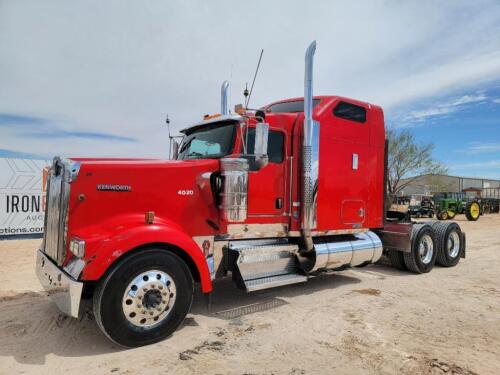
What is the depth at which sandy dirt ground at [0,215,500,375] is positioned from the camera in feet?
11.5

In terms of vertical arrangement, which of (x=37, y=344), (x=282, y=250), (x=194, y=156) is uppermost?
(x=194, y=156)

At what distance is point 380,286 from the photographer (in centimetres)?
655

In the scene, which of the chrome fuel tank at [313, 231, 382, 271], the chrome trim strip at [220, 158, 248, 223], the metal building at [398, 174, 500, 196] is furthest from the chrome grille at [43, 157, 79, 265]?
the metal building at [398, 174, 500, 196]

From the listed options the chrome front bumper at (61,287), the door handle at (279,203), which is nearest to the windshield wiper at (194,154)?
the door handle at (279,203)

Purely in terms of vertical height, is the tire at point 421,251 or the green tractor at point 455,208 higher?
the green tractor at point 455,208

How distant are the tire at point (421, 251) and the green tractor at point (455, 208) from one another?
800 inches

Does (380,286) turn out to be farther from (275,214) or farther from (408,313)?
(275,214)

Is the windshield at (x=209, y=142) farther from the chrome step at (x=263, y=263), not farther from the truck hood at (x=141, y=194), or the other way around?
the chrome step at (x=263, y=263)

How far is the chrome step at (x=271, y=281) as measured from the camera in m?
4.94

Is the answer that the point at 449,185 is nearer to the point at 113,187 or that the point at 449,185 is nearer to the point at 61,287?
the point at 113,187

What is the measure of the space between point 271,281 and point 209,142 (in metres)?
2.15

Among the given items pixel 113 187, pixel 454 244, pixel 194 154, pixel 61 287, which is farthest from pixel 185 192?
pixel 454 244

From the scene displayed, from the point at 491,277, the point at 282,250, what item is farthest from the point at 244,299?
the point at 491,277

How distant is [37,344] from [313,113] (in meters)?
4.73
